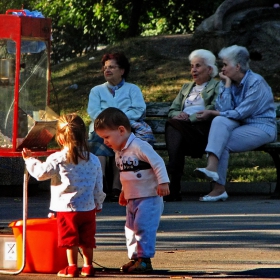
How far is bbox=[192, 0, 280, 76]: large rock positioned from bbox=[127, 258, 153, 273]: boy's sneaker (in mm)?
10735

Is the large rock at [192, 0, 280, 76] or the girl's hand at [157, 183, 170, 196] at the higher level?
the large rock at [192, 0, 280, 76]

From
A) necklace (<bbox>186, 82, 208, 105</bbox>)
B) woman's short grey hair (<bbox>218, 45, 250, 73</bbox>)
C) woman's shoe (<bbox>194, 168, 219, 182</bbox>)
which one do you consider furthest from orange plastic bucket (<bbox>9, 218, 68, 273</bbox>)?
woman's short grey hair (<bbox>218, 45, 250, 73</bbox>)

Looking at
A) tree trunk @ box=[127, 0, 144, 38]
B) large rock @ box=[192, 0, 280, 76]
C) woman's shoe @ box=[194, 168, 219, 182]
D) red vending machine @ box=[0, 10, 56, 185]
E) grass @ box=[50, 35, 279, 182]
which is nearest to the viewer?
red vending machine @ box=[0, 10, 56, 185]

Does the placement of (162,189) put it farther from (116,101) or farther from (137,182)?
(116,101)

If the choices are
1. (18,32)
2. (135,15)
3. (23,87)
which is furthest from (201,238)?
(135,15)

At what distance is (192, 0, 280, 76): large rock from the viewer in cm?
1587

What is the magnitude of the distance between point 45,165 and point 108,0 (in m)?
18.1

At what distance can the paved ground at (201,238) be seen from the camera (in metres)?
5.10

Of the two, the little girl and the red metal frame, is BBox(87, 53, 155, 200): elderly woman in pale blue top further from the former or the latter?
the little girl

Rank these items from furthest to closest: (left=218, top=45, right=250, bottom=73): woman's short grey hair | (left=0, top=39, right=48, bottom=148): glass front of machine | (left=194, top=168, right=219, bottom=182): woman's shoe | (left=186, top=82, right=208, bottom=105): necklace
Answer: (left=186, top=82, right=208, bottom=105): necklace
(left=218, top=45, right=250, bottom=73): woman's short grey hair
(left=194, top=168, right=219, bottom=182): woman's shoe
(left=0, top=39, right=48, bottom=148): glass front of machine

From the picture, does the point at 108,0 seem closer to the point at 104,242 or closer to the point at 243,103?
the point at 243,103

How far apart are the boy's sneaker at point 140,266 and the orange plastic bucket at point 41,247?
0.42 metres

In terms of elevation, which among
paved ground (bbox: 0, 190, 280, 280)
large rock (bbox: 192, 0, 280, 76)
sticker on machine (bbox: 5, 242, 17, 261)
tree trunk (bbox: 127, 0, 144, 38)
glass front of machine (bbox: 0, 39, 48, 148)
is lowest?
paved ground (bbox: 0, 190, 280, 280)

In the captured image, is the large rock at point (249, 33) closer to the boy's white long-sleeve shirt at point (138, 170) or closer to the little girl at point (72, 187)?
the boy's white long-sleeve shirt at point (138, 170)
